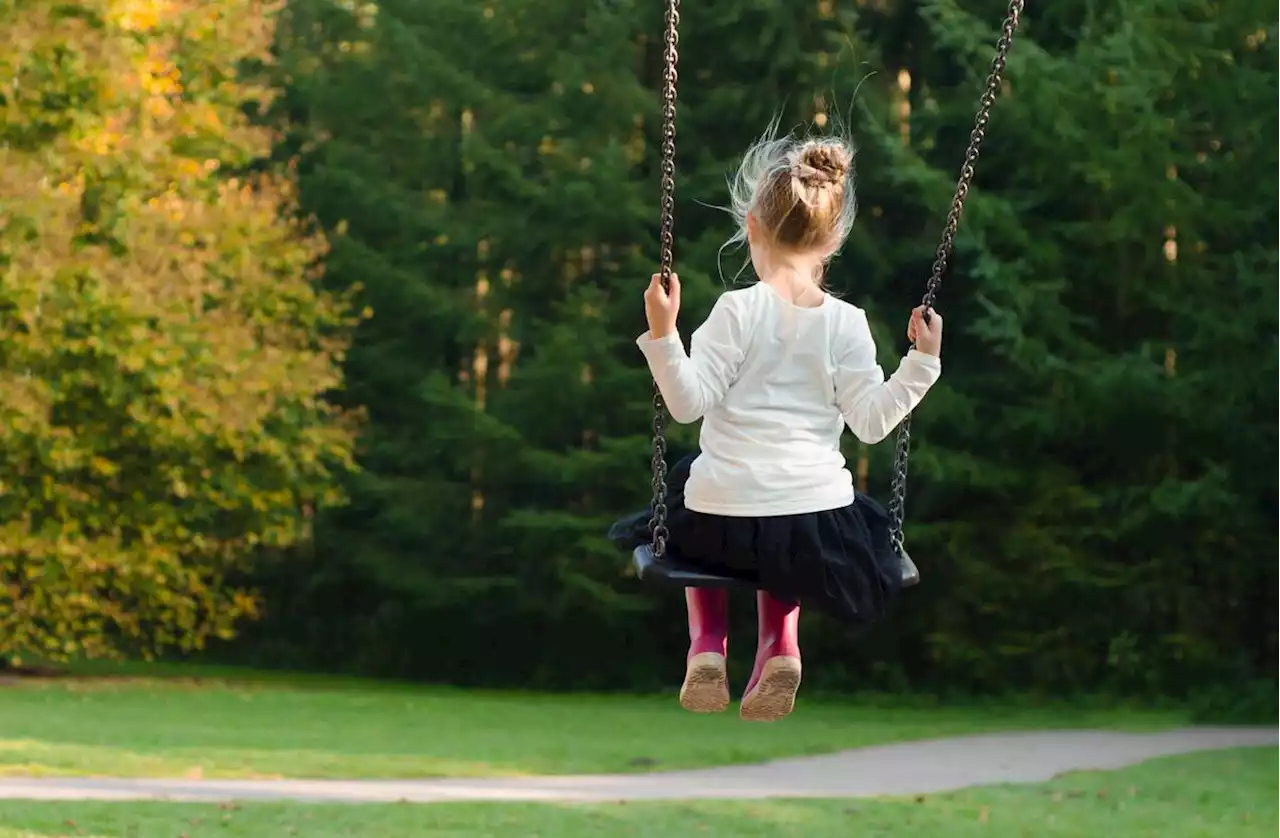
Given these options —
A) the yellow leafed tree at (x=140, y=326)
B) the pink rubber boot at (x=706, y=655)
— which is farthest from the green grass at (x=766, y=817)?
the pink rubber boot at (x=706, y=655)

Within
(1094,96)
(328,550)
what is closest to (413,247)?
(328,550)

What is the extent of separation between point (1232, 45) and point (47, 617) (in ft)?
40.1

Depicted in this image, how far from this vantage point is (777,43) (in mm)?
18547

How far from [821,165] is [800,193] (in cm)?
9

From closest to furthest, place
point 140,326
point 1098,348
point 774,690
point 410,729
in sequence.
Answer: point 774,690 < point 1098,348 < point 410,729 < point 140,326

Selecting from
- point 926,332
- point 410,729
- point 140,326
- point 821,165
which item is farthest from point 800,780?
point 821,165

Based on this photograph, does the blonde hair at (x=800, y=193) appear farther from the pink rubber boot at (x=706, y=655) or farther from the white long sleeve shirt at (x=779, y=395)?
the pink rubber boot at (x=706, y=655)

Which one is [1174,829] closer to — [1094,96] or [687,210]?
[1094,96]

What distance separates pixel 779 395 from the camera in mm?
4293

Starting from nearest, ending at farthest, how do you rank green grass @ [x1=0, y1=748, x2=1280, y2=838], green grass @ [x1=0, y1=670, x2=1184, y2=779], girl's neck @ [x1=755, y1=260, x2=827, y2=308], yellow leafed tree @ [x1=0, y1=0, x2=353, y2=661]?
girl's neck @ [x1=755, y1=260, x2=827, y2=308] < green grass @ [x1=0, y1=748, x2=1280, y2=838] < green grass @ [x1=0, y1=670, x2=1184, y2=779] < yellow leafed tree @ [x1=0, y1=0, x2=353, y2=661]

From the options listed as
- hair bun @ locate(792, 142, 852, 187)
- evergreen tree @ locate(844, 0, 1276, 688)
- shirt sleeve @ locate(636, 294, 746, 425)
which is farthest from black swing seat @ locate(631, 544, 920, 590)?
evergreen tree @ locate(844, 0, 1276, 688)

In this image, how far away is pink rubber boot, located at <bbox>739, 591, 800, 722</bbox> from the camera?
4398mm

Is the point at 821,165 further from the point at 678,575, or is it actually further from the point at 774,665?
the point at 774,665

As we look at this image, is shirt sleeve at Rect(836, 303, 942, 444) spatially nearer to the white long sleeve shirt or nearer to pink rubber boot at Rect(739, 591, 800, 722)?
the white long sleeve shirt
